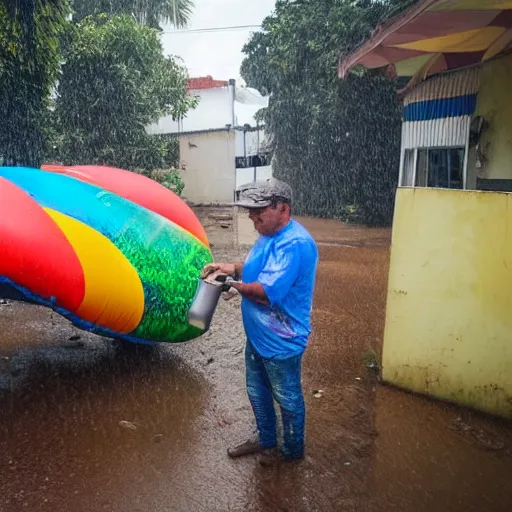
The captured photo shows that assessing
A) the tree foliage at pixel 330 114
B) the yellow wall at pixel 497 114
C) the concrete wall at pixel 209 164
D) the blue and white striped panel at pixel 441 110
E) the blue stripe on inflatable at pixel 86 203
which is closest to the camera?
the blue stripe on inflatable at pixel 86 203

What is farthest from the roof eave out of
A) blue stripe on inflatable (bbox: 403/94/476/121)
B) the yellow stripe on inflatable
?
the yellow stripe on inflatable

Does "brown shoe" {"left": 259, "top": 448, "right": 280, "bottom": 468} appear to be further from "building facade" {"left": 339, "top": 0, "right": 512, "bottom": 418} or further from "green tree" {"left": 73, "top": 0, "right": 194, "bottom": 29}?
"green tree" {"left": 73, "top": 0, "right": 194, "bottom": 29}

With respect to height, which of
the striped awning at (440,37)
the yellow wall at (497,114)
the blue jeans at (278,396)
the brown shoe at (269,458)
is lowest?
the brown shoe at (269,458)

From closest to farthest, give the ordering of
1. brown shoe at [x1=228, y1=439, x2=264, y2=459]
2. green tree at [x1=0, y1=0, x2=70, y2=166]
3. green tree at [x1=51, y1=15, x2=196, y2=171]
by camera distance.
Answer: brown shoe at [x1=228, y1=439, x2=264, y2=459] → green tree at [x1=0, y1=0, x2=70, y2=166] → green tree at [x1=51, y1=15, x2=196, y2=171]

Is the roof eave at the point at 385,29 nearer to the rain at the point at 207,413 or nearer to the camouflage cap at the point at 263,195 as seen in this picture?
the rain at the point at 207,413

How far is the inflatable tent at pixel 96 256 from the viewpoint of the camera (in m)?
3.37

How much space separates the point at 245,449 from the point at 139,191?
243cm

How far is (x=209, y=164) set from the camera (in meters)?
20.3

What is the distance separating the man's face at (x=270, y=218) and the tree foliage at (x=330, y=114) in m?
11.4

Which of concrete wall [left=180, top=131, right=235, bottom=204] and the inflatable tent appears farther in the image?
concrete wall [left=180, top=131, right=235, bottom=204]

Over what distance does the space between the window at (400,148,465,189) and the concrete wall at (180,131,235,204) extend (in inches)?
421

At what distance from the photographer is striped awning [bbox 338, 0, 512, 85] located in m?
4.73

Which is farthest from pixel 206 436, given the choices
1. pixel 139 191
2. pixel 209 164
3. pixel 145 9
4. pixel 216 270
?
pixel 145 9

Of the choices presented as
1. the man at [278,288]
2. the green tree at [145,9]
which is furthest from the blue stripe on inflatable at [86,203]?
the green tree at [145,9]
